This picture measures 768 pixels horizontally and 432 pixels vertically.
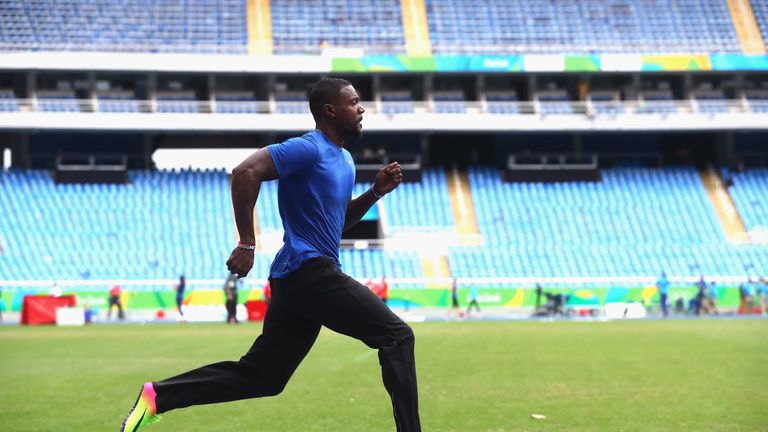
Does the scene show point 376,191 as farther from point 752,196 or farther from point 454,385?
point 752,196

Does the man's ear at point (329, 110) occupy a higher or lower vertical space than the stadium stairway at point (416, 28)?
lower

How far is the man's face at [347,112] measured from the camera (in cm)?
630

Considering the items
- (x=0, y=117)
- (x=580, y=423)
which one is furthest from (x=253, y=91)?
(x=580, y=423)

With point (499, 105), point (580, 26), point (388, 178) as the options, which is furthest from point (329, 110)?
point (580, 26)

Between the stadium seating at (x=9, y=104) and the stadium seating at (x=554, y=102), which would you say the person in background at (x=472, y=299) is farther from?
the stadium seating at (x=9, y=104)

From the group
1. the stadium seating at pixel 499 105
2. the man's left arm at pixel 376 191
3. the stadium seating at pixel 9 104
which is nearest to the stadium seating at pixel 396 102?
the stadium seating at pixel 499 105

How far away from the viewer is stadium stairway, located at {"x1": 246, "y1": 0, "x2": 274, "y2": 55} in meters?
52.5

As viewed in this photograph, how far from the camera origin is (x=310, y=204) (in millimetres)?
6070

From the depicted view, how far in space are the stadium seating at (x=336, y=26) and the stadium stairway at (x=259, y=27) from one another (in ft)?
1.04

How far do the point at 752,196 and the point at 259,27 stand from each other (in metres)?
26.8

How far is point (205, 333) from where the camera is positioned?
26844 millimetres

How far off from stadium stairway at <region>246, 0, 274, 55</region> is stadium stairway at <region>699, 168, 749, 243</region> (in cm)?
2381

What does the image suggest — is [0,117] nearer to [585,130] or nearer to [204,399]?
[585,130]

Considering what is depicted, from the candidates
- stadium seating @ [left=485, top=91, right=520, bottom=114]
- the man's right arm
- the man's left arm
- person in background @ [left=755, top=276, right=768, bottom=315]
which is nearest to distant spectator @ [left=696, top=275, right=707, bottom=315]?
person in background @ [left=755, top=276, right=768, bottom=315]
